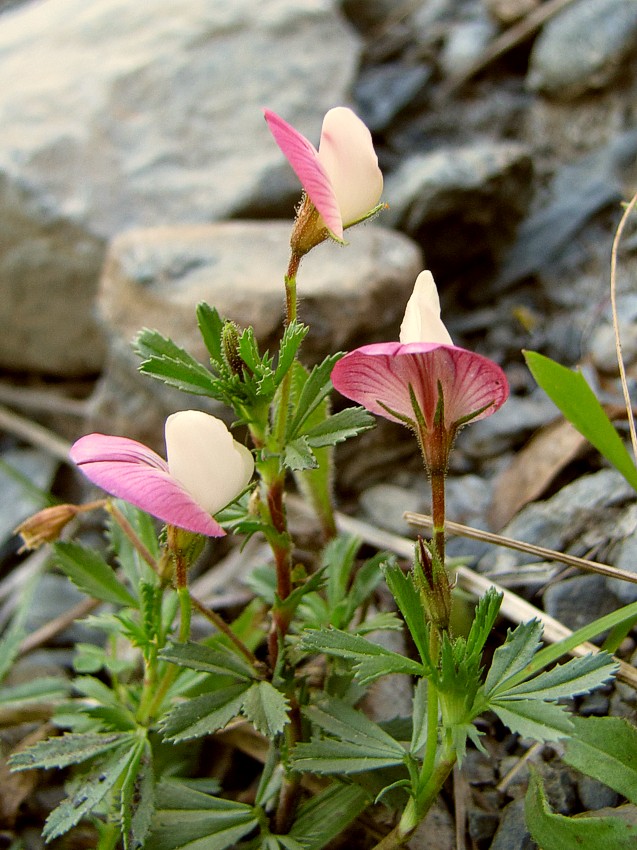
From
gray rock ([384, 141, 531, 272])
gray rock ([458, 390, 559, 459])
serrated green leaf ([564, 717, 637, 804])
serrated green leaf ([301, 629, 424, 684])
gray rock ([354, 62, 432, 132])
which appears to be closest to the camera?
serrated green leaf ([301, 629, 424, 684])

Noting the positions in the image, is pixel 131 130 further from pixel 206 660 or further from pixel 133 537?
pixel 206 660

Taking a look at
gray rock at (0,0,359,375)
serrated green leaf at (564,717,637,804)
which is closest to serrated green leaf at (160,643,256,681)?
serrated green leaf at (564,717,637,804)

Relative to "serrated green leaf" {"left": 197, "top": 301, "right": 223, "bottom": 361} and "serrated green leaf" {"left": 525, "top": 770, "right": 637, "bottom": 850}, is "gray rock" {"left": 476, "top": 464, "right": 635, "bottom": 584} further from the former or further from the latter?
"serrated green leaf" {"left": 197, "top": 301, "right": 223, "bottom": 361}

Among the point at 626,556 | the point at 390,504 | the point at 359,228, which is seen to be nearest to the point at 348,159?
the point at 626,556

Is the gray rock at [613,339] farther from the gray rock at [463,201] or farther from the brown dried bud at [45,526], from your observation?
the brown dried bud at [45,526]

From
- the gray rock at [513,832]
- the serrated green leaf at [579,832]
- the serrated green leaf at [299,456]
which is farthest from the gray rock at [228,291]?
the serrated green leaf at [579,832]

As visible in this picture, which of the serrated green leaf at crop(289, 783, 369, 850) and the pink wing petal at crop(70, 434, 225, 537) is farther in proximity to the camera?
the serrated green leaf at crop(289, 783, 369, 850)

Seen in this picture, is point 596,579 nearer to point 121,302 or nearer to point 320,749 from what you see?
point 320,749
